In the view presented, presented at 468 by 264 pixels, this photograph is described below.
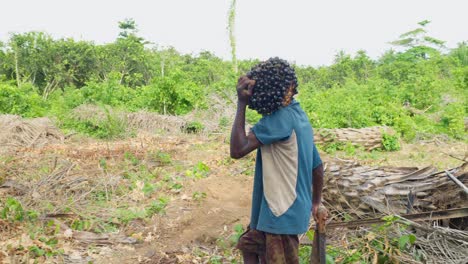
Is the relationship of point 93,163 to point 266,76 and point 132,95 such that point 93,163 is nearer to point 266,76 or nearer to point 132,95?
point 266,76

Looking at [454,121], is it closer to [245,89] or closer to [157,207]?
[157,207]

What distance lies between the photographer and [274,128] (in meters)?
2.09

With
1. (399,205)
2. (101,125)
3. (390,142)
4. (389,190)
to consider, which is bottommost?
(390,142)

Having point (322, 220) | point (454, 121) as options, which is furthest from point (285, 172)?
point (454, 121)

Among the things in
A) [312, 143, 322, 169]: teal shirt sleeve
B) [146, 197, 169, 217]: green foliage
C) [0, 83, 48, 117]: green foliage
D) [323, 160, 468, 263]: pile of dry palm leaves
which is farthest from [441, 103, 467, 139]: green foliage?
[0, 83, 48, 117]: green foliage

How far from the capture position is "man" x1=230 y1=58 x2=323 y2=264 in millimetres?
2123

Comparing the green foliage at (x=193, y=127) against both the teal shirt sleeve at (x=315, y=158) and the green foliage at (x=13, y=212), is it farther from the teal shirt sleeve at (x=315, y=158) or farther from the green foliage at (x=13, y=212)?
the teal shirt sleeve at (x=315, y=158)

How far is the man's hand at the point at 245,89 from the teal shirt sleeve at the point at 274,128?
5.6 inches

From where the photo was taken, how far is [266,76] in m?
2.14

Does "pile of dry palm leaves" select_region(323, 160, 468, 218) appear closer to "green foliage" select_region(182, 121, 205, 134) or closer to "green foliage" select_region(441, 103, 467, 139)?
"green foliage" select_region(441, 103, 467, 139)

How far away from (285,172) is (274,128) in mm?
242

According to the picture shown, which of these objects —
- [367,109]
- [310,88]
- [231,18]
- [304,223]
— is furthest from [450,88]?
[304,223]

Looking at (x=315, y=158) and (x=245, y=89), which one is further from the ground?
(x=245, y=89)

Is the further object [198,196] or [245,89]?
[198,196]
